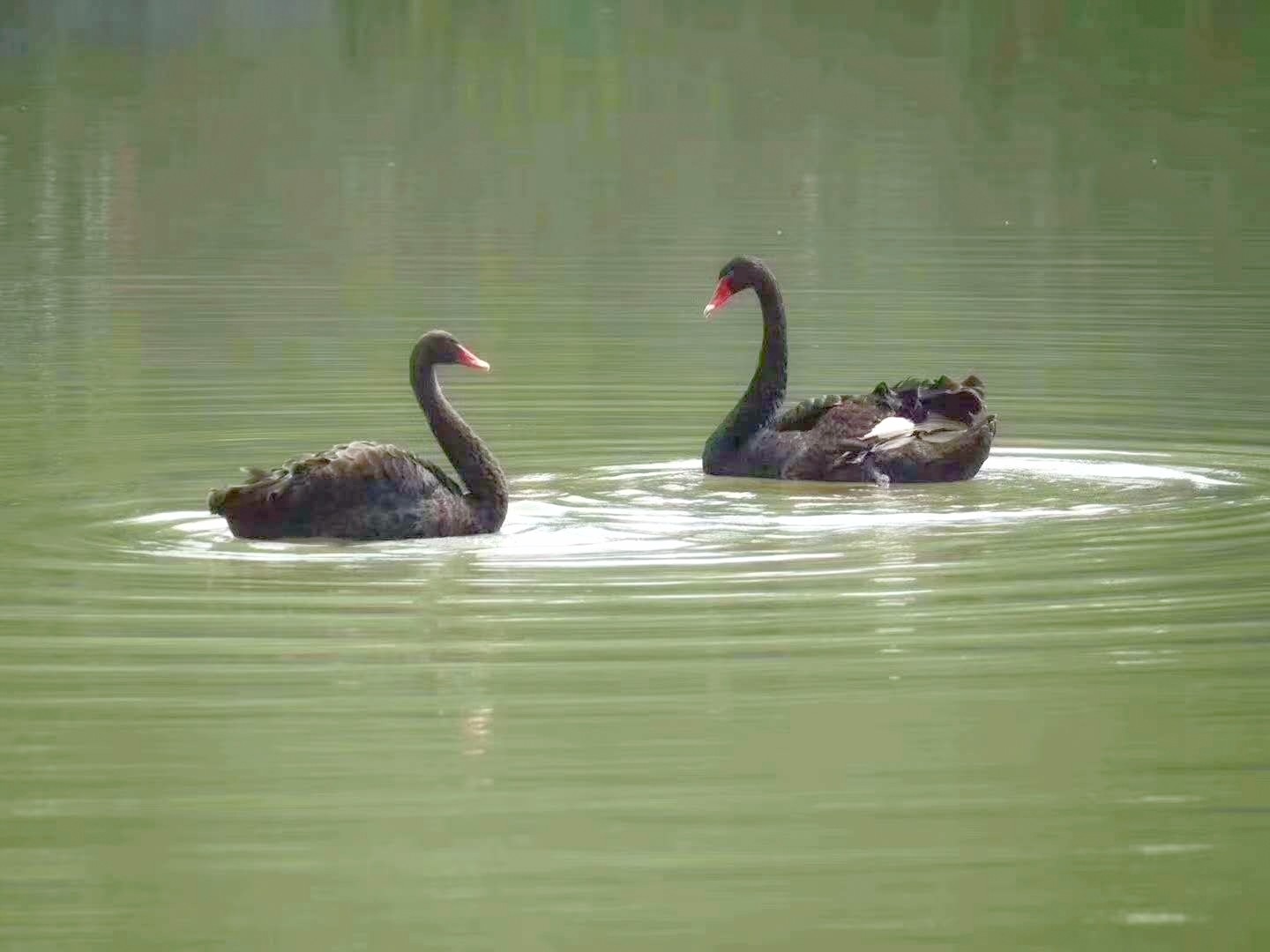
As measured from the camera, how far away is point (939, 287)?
733 inches

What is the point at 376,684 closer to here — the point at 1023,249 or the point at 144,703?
the point at 144,703

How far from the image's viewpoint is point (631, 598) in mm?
8758

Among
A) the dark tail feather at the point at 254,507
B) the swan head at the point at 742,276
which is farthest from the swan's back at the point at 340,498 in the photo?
the swan head at the point at 742,276

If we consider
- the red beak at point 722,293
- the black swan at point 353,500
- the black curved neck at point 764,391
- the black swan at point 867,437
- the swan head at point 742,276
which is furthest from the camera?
the swan head at point 742,276

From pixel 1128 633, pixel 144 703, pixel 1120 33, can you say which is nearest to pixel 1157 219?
pixel 1128 633

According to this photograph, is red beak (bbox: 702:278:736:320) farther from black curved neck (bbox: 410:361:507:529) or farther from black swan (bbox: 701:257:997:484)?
black curved neck (bbox: 410:361:507:529)

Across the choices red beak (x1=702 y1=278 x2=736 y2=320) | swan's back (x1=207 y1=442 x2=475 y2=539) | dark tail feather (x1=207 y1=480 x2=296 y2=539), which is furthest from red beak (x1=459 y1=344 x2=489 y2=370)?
red beak (x1=702 y1=278 x2=736 y2=320)

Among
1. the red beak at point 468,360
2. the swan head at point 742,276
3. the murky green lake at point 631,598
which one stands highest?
the swan head at point 742,276

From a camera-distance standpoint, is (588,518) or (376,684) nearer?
(376,684)

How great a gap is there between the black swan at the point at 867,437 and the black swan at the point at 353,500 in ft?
6.83

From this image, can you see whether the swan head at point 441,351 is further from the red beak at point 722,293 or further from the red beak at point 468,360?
the red beak at point 722,293

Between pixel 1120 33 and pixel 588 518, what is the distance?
38531mm

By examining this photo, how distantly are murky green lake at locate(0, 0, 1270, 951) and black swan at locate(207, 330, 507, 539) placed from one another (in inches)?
3.7

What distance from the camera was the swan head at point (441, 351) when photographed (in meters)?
10.5
